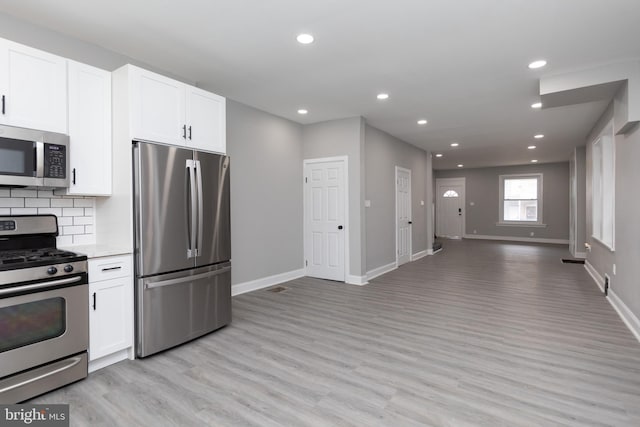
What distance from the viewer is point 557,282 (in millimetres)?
5672

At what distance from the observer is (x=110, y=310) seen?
2.71 meters

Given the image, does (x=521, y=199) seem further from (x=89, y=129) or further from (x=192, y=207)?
(x=89, y=129)

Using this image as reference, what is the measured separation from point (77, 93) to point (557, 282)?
6968mm

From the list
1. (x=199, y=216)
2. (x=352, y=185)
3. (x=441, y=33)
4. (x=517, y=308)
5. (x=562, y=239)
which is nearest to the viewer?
(x=441, y=33)

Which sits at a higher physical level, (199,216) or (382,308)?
(199,216)

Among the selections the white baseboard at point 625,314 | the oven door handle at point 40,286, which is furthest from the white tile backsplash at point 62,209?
the white baseboard at point 625,314

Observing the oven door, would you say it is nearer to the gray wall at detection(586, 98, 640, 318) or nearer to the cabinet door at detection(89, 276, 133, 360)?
the cabinet door at detection(89, 276, 133, 360)

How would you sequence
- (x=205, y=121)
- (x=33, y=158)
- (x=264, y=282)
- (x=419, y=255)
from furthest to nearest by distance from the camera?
(x=419, y=255)
(x=264, y=282)
(x=205, y=121)
(x=33, y=158)

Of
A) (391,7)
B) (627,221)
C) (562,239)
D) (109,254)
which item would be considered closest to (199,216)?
(109,254)

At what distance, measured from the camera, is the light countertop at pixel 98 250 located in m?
2.64

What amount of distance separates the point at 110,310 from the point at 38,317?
481mm

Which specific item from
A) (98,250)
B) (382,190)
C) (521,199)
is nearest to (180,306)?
(98,250)

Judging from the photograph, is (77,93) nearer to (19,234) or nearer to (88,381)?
(19,234)

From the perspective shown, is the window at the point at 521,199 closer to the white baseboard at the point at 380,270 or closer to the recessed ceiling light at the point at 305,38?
the white baseboard at the point at 380,270
